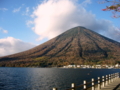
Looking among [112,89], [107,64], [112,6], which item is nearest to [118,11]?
[112,6]

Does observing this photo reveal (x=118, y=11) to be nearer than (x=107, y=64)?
Yes

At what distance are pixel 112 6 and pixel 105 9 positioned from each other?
42cm

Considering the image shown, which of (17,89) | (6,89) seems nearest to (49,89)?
(17,89)

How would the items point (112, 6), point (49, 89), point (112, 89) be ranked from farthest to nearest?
1. point (49, 89)
2. point (112, 89)
3. point (112, 6)

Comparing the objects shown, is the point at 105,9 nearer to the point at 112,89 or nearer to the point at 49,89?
the point at 112,89

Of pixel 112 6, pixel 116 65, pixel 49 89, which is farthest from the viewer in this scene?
pixel 116 65

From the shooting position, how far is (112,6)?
7.17m

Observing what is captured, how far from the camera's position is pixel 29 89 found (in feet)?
90.1

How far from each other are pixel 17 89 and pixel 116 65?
184 metres

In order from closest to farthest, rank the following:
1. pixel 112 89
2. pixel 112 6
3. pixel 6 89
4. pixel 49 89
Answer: pixel 112 6 → pixel 112 89 → pixel 49 89 → pixel 6 89

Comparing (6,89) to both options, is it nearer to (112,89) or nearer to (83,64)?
(112,89)

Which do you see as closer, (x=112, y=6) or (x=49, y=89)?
(x=112, y=6)

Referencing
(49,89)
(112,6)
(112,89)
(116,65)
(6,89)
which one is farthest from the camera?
(116,65)

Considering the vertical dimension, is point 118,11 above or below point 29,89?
above
